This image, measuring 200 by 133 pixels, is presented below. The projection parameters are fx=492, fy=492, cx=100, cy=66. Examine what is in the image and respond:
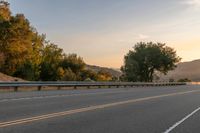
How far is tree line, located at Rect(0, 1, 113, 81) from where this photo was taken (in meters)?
63.1

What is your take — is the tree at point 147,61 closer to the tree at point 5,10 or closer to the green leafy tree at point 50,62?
the green leafy tree at point 50,62

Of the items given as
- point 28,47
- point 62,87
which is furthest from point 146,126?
point 28,47

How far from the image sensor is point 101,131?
11.9 m

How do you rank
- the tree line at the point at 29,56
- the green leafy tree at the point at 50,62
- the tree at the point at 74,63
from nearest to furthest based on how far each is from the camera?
the tree line at the point at 29,56, the green leafy tree at the point at 50,62, the tree at the point at 74,63

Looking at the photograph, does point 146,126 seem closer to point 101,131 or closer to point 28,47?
point 101,131

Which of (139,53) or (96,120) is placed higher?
(139,53)

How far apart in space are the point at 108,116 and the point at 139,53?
95.6 metres

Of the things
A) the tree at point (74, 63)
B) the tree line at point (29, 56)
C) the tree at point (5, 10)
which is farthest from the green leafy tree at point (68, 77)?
the tree at point (5, 10)

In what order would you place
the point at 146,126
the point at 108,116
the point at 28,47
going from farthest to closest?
1. the point at 28,47
2. the point at 108,116
3. the point at 146,126

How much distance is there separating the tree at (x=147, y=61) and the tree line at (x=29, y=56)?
10.8 meters

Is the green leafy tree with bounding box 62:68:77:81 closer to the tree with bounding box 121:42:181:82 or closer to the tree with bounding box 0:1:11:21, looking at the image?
the tree with bounding box 121:42:181:82

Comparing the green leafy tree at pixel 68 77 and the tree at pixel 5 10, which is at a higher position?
the tree at pixel 5 10

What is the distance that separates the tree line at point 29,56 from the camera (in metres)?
63.1

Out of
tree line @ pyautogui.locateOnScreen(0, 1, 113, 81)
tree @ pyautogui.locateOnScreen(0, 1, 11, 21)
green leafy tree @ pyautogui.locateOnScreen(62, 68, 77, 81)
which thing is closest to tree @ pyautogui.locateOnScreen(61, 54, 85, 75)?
tree line @ pyautogui.locateOnScreen(0, 1, 113, 81)
